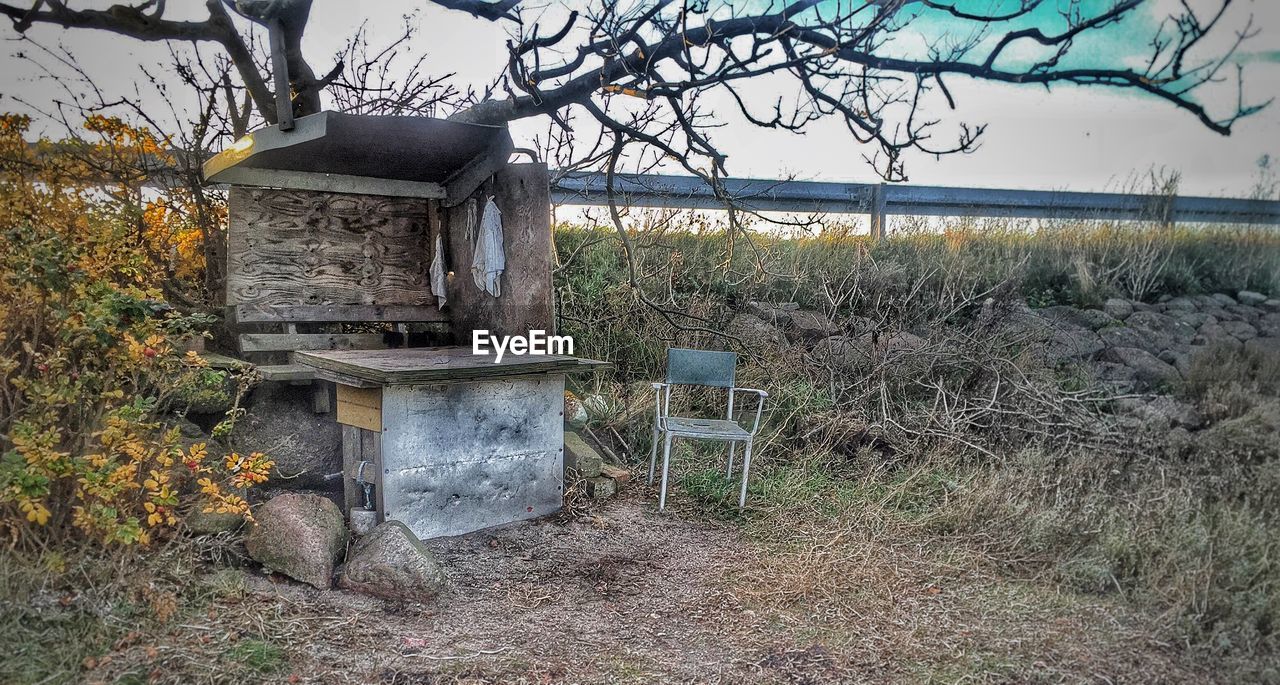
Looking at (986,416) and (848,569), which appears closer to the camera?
(848,569)

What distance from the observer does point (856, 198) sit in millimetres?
9578

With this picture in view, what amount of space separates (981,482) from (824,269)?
11.3ft

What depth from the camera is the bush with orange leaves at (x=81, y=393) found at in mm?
3432

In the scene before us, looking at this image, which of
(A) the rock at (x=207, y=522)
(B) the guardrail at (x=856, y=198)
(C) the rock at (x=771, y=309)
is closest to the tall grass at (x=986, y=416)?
(C) the rock at (x=771, y=309)

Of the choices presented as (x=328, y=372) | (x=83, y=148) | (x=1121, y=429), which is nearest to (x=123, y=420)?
(x=328, y=372)

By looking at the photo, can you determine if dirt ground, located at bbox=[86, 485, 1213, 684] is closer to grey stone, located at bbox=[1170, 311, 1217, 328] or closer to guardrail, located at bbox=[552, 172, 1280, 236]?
grey stone, located at bbox=[1170, 311, 1217, 328]

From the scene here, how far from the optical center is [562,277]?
7781mm

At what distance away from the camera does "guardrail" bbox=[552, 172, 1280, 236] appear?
27.3ft

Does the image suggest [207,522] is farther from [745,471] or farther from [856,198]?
[856,198]

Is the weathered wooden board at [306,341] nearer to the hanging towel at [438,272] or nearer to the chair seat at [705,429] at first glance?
the hanging towel at [438,272]

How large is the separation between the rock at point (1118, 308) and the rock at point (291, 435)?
6845mm

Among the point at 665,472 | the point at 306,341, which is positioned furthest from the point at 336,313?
the point at 665,472

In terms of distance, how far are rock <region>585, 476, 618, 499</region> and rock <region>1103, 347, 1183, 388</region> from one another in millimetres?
4263

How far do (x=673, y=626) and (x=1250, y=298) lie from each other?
4.58 m
